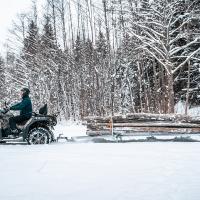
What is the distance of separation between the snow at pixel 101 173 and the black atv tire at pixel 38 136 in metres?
1.45

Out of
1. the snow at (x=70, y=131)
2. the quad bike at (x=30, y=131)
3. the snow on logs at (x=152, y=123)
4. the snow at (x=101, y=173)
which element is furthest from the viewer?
the snow at (x=70, y=131)

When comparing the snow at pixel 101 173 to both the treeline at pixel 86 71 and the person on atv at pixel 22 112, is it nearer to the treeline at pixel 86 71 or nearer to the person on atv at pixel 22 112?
the person on atv at pixel 22 112

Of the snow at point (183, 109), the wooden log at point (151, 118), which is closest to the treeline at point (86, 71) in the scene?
the snow at point (183, 109)

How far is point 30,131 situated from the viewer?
41.9ft

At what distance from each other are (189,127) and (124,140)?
242 centimetres

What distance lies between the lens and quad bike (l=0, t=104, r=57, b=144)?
12680mm

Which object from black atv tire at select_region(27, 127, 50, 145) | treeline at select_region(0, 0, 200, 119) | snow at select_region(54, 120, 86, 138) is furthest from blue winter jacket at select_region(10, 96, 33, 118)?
treeline at select_region(0, 0, 200, 119)

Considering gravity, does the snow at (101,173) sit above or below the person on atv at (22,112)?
below

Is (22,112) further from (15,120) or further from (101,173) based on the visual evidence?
(101,173)

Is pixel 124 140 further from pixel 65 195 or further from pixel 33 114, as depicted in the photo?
pixel 65 195

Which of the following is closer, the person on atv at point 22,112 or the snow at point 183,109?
the person on atv at point 22,112

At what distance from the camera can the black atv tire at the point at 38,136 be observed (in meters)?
12.7

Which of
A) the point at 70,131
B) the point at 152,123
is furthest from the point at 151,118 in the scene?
the point at 70,131

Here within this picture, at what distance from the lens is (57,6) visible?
39.2 meters
